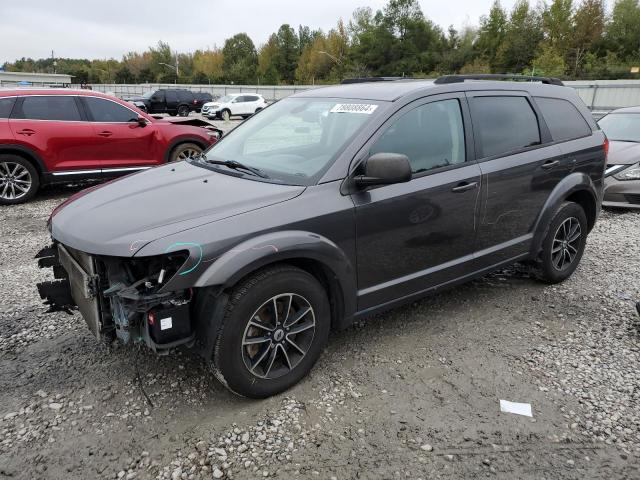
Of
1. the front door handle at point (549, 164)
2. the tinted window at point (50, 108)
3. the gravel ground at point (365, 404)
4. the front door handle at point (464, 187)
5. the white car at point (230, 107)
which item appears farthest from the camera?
the white car at point (230, 107)

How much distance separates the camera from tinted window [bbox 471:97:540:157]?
Result: 3809 mm

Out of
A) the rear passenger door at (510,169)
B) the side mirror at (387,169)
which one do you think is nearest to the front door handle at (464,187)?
the rear passenger door at (510,169)

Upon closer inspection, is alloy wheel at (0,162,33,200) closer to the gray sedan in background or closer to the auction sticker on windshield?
the auction sticker on windshield

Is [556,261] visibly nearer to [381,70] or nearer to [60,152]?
[60,152]

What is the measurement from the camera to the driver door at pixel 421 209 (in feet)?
10.5

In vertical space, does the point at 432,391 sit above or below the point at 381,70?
below

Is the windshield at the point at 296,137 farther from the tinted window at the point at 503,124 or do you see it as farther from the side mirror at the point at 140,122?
the side mirror at the point at 140,122

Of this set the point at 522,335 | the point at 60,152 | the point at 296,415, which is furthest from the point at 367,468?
the point at 60,152

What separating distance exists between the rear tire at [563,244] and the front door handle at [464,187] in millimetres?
1162

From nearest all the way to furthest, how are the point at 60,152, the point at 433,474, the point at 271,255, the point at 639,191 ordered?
the point at 433,474
the point at 271,255
the point at 639,191
the point at 60,152

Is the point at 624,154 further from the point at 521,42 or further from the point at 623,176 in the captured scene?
the point at 521,42

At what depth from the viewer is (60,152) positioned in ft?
26.2

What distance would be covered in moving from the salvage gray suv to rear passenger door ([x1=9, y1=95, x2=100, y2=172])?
503cm

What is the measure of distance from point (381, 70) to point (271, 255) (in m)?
87.2
